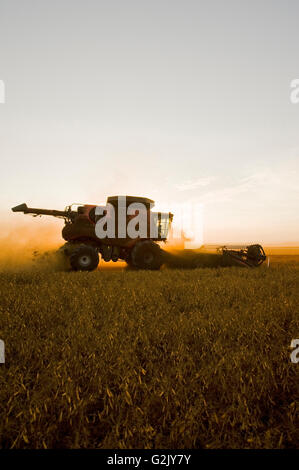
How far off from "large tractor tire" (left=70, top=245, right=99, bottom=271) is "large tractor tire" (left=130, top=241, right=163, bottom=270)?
1931 mm

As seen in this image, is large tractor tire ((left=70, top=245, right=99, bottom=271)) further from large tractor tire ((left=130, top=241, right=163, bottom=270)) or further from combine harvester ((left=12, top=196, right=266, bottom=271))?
large tractor tire ((left=130, top=241, right=163, bottom=270))

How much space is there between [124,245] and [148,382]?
37.9 ft

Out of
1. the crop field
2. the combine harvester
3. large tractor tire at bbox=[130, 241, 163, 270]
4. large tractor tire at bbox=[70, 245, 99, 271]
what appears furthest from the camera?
large tractor tire at bbox=[130, 241, 163, 270]

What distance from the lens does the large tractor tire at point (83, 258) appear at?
1280cm

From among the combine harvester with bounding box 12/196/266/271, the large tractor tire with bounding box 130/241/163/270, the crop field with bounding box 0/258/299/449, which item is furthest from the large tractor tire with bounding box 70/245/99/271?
the crop field with bounding box 0/258/299/449

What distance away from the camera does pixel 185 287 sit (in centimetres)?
734

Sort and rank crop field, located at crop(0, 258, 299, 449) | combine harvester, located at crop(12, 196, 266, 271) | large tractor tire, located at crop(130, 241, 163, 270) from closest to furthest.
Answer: crop field, located at crop(0, 258, 299, 449) < combine harvester, located at crop(12, 196, 266, 271) < large tractor tire, located at crop(130, 241, 163, 270)

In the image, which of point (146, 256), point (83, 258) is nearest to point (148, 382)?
point (83, 258)

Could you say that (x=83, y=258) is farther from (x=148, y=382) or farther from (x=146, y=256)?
(x=148, y=382)

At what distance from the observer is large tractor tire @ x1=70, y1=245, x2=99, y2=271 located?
42.0 ft

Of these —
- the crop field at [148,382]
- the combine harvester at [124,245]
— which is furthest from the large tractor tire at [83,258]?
the crop field at [148,382]
